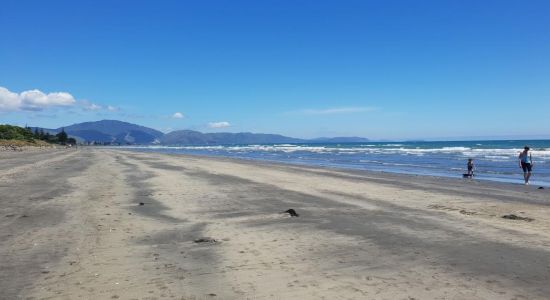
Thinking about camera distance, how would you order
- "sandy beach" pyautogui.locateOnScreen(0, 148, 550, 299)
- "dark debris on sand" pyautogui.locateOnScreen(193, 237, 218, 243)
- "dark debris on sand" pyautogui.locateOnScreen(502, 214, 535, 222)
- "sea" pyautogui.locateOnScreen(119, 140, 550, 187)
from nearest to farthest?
"sandy beach" pyautogui.locateOnScreen(0, 148, 550, 299), "dark debris on sand" pyautogui.locateOnScreen(193, 237, 218, 243), "dark debris on sand" pyautogui.locateOnScreen(502, 214, 535, 222), "sea" pyautogui.locateOnScreen(119, 140, 550, 187)

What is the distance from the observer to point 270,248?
7938mm

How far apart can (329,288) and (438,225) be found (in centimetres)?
529

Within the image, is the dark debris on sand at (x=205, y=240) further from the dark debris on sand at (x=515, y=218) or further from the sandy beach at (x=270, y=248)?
the dark debris on sand at (x=515, y=218)

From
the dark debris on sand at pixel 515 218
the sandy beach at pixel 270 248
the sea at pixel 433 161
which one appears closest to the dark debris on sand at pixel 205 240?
the sandy beach at pixel 270 248

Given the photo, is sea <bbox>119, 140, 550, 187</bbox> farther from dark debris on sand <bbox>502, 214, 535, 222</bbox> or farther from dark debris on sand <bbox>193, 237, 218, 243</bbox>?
dark debris on sand <bbox>193, 237, 218, 243</bbox>

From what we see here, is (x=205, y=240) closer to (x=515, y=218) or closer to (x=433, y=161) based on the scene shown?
(x=515, y=218)

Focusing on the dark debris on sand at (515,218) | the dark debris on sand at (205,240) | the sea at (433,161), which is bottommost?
the sea at (433,161)

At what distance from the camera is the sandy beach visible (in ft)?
19.1

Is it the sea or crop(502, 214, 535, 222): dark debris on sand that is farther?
the sea

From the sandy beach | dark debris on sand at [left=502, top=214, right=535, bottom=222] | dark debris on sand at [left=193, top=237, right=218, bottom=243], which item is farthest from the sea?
dark debris on sand at [left=193, top=237, right=218, bottom=243]

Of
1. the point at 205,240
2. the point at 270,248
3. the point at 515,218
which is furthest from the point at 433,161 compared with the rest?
the point at 270,248

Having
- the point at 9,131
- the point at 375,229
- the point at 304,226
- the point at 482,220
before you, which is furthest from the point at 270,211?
the point at 9,131

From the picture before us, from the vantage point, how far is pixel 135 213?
11812 millimetres

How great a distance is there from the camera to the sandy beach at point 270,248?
19.1 feet
